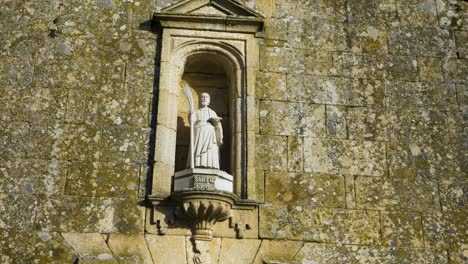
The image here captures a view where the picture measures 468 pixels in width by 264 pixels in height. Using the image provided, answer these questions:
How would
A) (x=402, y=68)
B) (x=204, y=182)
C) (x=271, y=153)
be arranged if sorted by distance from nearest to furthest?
(x=204, y=182) < (x=271, y=153) < (x=402, y=68)

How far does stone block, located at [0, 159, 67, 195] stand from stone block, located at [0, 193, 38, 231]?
3.2 inches

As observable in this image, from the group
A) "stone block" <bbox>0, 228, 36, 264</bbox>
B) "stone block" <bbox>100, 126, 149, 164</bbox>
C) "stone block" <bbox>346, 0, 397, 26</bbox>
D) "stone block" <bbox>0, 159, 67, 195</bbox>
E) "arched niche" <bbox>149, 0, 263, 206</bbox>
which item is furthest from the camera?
"stone block" <bbox>346, 0, 397, 26</bbox>

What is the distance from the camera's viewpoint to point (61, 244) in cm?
677

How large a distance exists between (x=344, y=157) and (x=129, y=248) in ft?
8.95

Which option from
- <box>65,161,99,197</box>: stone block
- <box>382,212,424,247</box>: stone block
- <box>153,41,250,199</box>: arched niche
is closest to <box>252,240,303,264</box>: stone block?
<box>153,41,250,199</box>: arched niche

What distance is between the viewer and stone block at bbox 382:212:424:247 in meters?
7.14

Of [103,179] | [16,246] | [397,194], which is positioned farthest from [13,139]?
[397,194]

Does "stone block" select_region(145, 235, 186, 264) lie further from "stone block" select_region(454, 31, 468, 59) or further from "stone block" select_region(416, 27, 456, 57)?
"stone block" select_region(454, 31, 468, 59)

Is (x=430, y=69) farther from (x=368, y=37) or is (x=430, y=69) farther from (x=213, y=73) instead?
(x=213, y=73)

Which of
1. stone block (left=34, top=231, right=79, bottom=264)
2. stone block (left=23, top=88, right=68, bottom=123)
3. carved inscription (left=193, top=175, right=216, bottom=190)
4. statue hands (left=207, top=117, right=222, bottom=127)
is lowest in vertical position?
stone block (left=34, top=231, right=79, bottom=264)

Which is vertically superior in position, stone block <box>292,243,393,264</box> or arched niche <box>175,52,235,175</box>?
arched niche <box>175,52,235,175</box>

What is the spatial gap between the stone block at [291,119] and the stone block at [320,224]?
3.13 ft

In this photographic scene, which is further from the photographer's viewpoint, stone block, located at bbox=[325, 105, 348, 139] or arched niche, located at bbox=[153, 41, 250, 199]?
stone block, located at bbox=[325, 105, 348, 139]

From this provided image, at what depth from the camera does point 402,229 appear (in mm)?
7211
